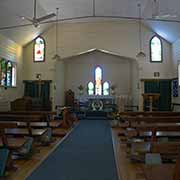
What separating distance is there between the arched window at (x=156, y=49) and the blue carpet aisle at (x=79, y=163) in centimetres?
815

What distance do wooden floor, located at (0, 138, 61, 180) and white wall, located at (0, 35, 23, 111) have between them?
20.2 ft

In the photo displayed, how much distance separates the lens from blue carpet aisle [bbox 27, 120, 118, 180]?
3.79 meters

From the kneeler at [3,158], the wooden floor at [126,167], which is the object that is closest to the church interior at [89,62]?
the wooden floor at [126,167]

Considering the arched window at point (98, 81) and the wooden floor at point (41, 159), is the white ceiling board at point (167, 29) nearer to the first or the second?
the arched window at point (98, 81)

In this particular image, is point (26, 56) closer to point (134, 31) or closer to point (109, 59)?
point (109, 59)

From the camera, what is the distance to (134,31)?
13617 millimetres

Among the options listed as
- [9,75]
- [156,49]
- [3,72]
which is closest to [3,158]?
[3,72]

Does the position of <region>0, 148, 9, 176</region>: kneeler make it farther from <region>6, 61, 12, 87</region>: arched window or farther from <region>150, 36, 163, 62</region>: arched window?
<region>150, 36, 163, 62</region>: arched window

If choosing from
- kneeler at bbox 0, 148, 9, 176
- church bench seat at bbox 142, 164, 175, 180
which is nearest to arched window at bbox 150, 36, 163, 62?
kneeler at bbox 0, 148, 9, 176

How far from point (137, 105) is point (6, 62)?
6.84 meters

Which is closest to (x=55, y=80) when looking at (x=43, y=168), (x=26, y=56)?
(x=26, y=56)

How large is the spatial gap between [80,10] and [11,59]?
389 centimetres

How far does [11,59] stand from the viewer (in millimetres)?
12461

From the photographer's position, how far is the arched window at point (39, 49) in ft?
46.0
